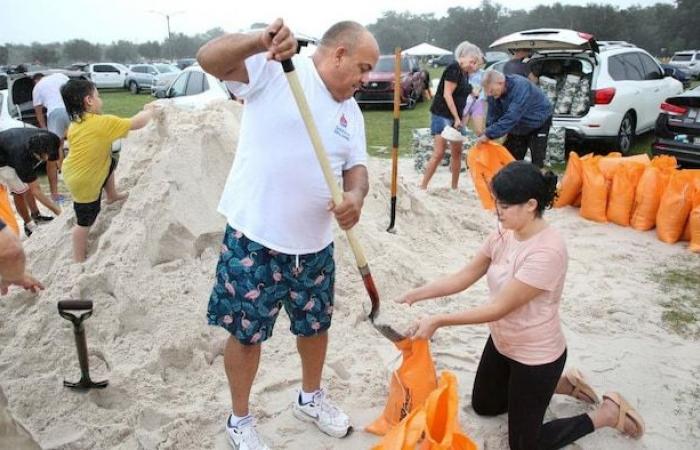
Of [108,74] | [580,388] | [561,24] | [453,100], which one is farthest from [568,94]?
[561,24]

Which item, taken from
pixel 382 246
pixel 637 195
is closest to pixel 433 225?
pixel 382 246

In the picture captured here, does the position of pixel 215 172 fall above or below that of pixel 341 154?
below

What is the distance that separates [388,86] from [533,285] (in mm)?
13004

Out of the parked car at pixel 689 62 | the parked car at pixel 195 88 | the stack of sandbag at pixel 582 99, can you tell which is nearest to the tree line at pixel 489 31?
the parked car at pixel 689 62

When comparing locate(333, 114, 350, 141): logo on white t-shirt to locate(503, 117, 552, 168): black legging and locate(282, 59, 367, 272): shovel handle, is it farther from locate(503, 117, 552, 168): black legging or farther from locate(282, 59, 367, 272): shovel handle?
locate(503, 117, 552, 168): black legging

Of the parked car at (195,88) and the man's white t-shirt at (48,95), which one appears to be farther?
the parked car at (195,88)

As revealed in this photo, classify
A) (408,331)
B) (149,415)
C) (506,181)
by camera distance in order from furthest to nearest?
1. (149,415)
2. (408,331)
3. (506,181)

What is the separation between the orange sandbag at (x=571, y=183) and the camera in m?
5.65

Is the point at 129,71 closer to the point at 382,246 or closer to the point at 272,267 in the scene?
the point at 382,246

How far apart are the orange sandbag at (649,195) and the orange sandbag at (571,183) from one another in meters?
0.63

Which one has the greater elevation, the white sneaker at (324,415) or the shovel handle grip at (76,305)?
the shovel handle grip at (76,305)

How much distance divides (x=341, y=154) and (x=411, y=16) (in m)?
90.5

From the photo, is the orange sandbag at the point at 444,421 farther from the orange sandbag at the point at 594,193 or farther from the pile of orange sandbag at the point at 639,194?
the orange sandbag at the point at 594,193

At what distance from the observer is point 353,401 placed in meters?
2.75
